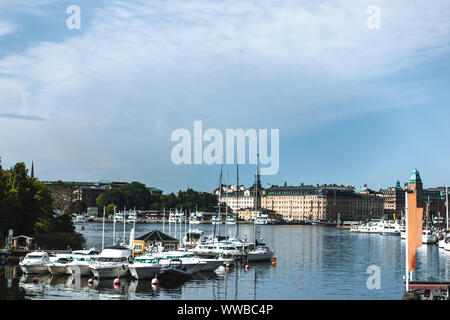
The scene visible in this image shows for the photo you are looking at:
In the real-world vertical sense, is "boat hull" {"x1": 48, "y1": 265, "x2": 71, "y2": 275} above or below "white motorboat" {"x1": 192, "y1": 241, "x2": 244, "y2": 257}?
below

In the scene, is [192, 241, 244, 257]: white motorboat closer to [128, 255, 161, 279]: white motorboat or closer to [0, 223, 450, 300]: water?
[0, 223, 450, 300]: water

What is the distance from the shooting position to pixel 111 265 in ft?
153

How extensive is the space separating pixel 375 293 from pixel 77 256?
2272cm

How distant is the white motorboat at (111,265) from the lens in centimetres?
4606

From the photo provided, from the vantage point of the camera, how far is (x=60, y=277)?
47812 mm

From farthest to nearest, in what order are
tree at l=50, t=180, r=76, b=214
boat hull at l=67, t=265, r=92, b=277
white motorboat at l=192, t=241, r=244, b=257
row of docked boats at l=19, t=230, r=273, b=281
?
tree at l=50, t=180, r=76, b=214, white motorboat at l=192, t=241, r=244, b=257, boat hull at l=67, t=265, r=92, b=277, row of docked boats at l=19, t=230, r=273, b=281

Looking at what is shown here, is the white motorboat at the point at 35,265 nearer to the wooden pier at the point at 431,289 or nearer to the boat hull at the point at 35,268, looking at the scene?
the boat hull at the point at 35,268

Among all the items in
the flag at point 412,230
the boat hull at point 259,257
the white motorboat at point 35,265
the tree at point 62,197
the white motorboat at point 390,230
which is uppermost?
the tree at point 62,197

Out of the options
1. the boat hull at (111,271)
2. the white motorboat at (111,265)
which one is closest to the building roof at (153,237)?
the white motorboat at (111,265)

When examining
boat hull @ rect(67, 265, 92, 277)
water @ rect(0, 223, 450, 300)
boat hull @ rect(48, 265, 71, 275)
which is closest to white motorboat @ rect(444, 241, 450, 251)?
water @ rect(0, 223, 450, 300)

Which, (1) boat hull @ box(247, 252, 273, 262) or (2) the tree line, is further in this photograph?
(2) the tree line

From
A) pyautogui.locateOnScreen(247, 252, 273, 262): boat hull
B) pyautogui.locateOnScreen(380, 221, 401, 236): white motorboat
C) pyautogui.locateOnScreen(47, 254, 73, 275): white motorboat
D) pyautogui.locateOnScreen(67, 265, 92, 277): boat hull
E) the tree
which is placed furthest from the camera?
the tree

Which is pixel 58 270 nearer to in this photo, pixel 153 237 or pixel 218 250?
pixel 153 237

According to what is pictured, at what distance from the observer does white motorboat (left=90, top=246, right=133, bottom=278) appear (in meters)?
46.1
